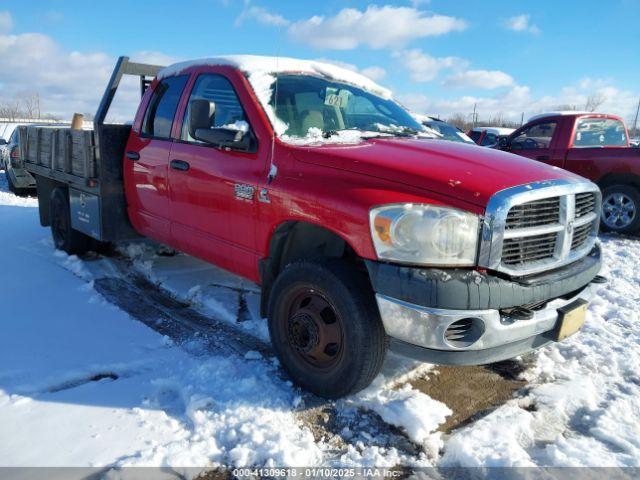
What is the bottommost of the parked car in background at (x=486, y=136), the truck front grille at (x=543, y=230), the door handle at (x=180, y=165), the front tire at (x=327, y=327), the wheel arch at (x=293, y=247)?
the front tire at (x=327, y=327)

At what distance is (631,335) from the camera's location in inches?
148

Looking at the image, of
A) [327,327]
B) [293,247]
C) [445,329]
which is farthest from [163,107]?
[445,329]

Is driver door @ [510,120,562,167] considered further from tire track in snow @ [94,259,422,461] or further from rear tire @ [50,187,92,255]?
rear tire @ [50,187,92,255]

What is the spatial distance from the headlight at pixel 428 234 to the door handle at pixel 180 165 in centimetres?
193

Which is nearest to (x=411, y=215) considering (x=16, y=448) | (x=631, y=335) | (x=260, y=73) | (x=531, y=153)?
(x=260, y=73)

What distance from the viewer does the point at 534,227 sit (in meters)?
2.49

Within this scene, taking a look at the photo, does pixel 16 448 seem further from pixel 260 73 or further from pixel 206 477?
pixel 260 73

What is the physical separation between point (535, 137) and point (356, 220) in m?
6.74

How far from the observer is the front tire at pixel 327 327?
2.54 metres

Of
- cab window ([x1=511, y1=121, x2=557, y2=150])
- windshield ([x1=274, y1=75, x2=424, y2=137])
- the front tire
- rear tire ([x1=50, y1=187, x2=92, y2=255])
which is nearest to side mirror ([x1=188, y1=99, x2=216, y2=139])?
windshield ([x1=274, y1=75, x2=424, y2=137])

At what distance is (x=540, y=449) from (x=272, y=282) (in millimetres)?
1802

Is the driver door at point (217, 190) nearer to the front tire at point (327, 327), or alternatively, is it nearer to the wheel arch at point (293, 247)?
the wheel arch at point (293, 247)

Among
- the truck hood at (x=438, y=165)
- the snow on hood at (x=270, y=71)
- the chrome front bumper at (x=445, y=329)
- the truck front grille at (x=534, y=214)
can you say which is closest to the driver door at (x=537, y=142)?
the snow on hood at (x=270, y=71)

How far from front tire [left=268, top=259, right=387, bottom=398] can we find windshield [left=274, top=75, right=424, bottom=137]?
3.44ft
